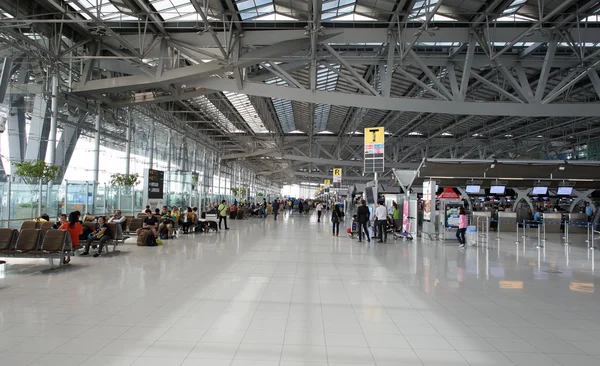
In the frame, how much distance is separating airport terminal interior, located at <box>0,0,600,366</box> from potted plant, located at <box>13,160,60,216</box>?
106mm

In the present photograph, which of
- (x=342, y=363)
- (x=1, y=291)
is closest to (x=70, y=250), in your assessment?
(x=1, y=291)

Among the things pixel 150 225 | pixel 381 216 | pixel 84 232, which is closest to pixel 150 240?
pixel 150 225

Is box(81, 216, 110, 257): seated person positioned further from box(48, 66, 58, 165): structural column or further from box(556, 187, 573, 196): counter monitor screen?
box(556, 187, 573, 196): counter monitor screen

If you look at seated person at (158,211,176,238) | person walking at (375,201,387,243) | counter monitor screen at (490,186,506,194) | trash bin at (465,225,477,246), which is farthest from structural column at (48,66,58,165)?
counter monitor screen at (490,186,506,194)

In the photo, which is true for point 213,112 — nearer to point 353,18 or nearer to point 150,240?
point 150,240

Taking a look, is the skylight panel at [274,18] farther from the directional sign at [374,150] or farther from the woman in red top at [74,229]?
the woman in red top at [74,229]

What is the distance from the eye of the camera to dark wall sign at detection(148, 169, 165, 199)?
20.3 metres

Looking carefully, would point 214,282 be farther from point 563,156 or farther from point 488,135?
point 563,156

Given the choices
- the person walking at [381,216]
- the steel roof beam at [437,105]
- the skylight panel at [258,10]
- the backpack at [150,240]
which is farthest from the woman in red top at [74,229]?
the person walking at [381,216]

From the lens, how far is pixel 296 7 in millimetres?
13531

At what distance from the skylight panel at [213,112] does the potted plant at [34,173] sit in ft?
46.3

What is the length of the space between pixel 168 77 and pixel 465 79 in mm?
10708

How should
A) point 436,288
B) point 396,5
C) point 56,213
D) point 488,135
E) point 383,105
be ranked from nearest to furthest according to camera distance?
point 436,288
point 396,5
point 383,105
point 56,213
point 488,135

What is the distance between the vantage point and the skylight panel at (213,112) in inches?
1142
